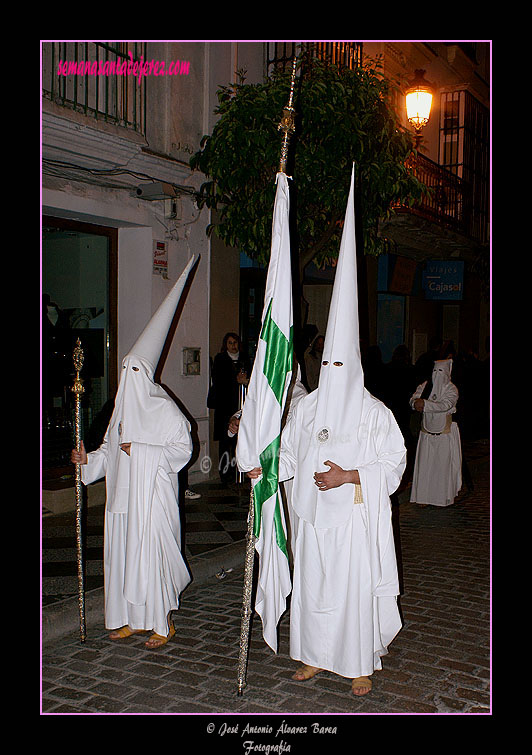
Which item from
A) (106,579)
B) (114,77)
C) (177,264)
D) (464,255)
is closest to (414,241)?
(464,255)

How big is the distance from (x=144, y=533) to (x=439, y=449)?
6.09m

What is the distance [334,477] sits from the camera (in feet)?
13.9

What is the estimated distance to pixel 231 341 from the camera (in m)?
9.87

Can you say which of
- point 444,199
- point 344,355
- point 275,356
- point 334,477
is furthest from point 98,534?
point 444,199

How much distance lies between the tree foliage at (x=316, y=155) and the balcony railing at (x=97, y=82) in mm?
1386

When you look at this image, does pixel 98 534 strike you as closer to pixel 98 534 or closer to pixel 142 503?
pixel 98 534

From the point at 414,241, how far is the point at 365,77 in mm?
9490

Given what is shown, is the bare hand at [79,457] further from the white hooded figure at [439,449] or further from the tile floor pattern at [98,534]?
the white hooded figure at [439,449]

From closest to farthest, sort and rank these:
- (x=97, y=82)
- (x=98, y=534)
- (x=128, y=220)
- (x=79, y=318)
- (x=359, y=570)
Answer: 1. (x=359, y=570)
2. (x=98, y=534)
3. (x=97, y=82)
4. (x=128, y=220)
5. (x=79, y=318)

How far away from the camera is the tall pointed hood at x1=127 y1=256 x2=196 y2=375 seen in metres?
5.12

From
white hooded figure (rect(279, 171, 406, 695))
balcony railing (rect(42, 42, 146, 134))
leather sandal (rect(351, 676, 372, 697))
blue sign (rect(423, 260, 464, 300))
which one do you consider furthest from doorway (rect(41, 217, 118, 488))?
blue sign (rect(423, 260, 464, 300))

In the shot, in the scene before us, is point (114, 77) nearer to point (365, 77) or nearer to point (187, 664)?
point (365, 77)

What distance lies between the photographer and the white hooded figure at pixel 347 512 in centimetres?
428

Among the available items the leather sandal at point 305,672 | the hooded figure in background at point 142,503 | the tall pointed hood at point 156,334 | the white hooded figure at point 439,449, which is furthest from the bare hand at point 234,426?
the white hooded figure at point 439,449
